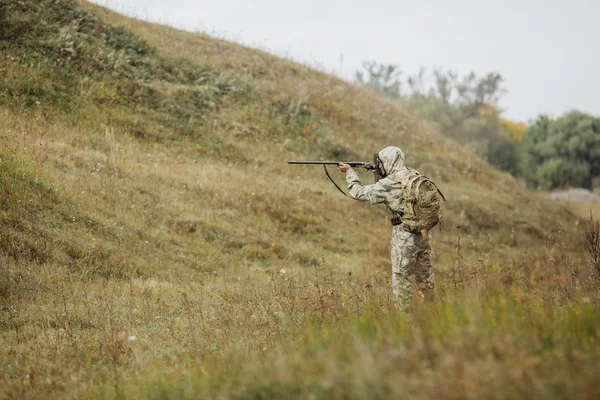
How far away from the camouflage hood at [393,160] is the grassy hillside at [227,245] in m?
1.83

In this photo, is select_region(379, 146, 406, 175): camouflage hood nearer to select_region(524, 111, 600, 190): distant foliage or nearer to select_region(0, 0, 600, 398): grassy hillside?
select_region(0, 0, 600, 398): grassy hillside

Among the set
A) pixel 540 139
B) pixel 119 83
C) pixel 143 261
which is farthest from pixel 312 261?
pixel 540 139

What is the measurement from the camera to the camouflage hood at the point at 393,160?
22.9 feet

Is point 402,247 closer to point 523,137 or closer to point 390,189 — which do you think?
point 390,189

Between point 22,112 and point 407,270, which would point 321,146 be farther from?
point 407,270

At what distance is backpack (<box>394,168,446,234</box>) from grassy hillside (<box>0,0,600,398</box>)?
0.96 metres

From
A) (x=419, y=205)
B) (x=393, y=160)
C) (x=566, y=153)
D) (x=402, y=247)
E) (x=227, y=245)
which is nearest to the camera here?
(x=419, y=205)

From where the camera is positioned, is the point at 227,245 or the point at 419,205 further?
the point at 227,245

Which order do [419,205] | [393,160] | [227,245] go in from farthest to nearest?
1. [227,245]
2. [393,160]
3. [419,205]

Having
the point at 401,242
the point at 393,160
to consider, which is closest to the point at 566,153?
the point at 393,160

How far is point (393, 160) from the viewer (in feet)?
22.9

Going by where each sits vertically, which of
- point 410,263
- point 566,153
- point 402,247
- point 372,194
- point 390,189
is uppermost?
point 566,153

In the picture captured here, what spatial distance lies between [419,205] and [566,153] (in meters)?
46.9

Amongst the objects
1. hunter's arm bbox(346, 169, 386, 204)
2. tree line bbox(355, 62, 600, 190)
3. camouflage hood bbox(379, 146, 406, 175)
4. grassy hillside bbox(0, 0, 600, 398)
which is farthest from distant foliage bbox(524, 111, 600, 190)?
hunter's arm bbox(346, 169, 386, 204)
